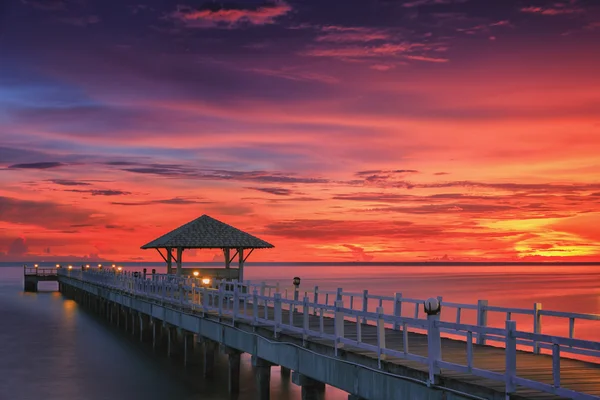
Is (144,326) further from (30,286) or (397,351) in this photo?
(30,286)

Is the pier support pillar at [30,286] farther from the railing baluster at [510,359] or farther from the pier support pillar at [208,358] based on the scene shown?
the railing baluster at [510,359]

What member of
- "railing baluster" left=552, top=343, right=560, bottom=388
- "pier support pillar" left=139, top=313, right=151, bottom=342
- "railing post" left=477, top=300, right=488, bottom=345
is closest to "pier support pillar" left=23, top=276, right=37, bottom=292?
"pier support pillar" left=139, top=313, right=151, bottom=342

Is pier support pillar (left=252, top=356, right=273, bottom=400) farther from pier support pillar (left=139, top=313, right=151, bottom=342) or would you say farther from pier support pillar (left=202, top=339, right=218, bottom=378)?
pier support pillar (left=139, top=313, right=151, bottom=342)

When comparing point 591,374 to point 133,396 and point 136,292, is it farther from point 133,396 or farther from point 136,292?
point 136,292

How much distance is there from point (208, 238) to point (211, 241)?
0.46 m

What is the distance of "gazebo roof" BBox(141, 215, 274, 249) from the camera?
45.8 metres

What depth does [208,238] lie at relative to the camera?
46.3 m

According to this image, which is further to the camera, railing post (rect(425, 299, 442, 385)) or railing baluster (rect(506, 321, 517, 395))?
railing post (rect(425, 299, 442, 385))

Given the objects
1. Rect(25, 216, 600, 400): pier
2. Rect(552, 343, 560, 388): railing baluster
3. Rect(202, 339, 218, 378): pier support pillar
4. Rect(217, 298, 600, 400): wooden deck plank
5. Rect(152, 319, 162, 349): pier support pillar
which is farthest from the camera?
Rect(152, 319, 162, 349): pier support pillar

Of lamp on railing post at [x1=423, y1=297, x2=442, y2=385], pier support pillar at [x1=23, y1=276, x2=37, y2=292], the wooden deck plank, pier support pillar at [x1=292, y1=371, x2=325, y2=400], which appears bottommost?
pier support pillar at [x1=23, y1=276, x2=37, y2=292]

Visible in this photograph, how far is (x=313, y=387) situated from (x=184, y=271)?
2711cm

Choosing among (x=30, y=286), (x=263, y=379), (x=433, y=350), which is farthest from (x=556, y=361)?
(x=30, y=286)

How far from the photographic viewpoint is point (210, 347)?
30656mm

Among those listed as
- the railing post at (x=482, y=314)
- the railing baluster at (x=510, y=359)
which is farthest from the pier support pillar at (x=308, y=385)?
the railing baluster at (x=510, y=359)
